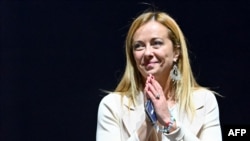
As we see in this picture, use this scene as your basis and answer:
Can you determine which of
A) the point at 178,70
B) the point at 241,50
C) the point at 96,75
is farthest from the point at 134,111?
the point at 241,50

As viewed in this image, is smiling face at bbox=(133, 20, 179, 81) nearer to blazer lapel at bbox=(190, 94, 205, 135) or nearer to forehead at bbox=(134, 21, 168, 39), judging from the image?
forehead at bbox=(134, 21, 168, 39)

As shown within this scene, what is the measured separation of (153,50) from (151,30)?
8 centimetres

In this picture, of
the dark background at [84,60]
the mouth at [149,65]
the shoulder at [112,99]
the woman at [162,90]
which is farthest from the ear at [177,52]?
the dark background at [84,60]

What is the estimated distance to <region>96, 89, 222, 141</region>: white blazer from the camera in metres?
1.83

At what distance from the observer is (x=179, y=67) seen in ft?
6.33

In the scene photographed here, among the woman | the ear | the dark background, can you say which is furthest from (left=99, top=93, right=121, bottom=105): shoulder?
the dark background

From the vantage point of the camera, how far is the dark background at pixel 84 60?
2.51 m

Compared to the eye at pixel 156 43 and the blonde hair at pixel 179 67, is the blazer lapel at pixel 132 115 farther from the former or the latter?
the eye at pixel 156 43

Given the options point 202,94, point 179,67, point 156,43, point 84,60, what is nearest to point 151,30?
point 156,43

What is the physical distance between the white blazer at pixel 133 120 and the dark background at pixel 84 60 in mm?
634

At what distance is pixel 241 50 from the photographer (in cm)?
252

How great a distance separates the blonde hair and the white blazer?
0.03 meters

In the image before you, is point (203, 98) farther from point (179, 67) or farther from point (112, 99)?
point (112, 99)

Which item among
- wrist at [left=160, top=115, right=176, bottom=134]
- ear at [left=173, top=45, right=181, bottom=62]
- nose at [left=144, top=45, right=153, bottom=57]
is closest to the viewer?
wrist at [left=160, top=115, right=176, bottom=134]
